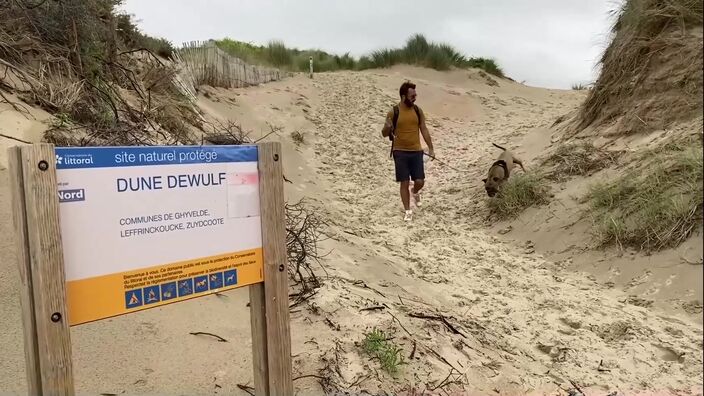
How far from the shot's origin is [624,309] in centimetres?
393

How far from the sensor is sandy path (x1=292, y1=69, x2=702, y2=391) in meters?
3.16

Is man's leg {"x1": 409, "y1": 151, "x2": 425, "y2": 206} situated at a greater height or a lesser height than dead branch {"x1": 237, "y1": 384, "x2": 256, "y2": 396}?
greater

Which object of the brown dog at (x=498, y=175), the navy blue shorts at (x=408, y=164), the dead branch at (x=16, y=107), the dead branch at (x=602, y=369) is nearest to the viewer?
the dead branch at (x=602, y=369)

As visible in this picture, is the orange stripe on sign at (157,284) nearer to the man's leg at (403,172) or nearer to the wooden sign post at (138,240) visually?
the wooden sign post at (138,240)

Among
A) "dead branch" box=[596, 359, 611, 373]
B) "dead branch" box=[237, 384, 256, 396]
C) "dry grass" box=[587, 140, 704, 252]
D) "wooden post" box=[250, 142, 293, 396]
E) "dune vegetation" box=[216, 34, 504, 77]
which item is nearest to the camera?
"wooden post" box=[250, 142, 293, 396]

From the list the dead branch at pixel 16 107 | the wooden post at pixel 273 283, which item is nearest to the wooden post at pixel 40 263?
the wooden post at pixel 273 283

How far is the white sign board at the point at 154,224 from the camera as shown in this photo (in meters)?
2.01

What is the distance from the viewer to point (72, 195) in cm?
199

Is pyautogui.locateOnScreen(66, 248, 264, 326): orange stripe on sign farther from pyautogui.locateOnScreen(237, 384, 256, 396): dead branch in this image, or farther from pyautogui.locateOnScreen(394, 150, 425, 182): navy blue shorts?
pyautogui.locateOnScreen(394, 150, 425, 182): navy blue shorts

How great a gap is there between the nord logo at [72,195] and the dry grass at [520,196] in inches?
210

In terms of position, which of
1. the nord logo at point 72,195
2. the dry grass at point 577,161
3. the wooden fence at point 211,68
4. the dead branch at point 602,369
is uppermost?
the wooden fence at point 211,68

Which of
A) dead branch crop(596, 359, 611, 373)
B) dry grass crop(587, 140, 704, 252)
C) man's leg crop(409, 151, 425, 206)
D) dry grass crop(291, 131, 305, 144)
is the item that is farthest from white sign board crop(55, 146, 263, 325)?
dry grass crop(291, 131, 305, 144)

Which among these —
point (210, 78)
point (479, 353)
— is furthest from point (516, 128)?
point (479, 353)

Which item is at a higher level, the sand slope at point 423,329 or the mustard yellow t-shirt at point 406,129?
the mustard yellow t-shirt at point 406,129
